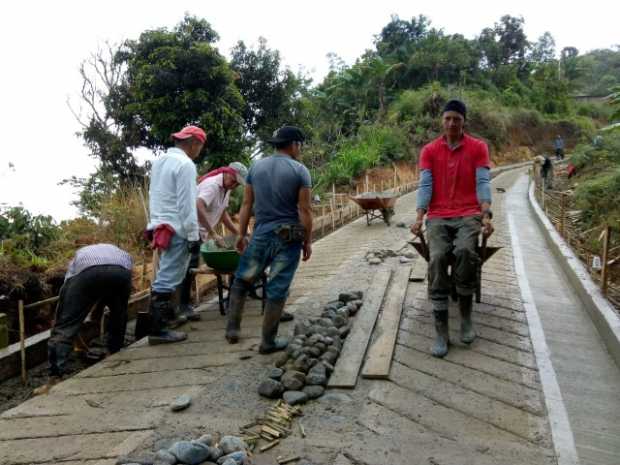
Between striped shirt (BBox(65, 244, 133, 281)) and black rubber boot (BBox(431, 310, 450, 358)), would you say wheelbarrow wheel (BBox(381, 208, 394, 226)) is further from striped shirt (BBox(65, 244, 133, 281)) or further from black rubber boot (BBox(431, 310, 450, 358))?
striped shirt (BBox(65, 244, 133, 281))

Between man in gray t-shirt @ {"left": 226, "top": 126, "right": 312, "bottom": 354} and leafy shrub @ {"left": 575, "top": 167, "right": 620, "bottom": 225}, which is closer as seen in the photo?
man in gray t-shirt @ {"left": 226, "top": 126, "right": 312, "bottom": 354}

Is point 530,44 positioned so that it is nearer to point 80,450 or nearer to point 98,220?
point 98,220

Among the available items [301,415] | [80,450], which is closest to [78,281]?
[80,450]

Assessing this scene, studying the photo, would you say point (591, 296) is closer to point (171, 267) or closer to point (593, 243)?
point (593, 243)

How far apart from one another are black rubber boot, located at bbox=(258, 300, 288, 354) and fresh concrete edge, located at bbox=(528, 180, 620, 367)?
2553 millimetres

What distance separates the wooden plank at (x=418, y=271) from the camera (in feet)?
19.9

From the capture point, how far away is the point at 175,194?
4371 mm

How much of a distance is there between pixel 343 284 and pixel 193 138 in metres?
2.68

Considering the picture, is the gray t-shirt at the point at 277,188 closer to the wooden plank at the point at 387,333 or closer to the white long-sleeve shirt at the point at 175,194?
the white long-sleeve shirt at the point at 175,194

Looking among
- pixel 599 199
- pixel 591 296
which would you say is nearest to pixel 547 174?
pixel 599 199

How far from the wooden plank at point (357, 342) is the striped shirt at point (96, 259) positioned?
186 centimetres

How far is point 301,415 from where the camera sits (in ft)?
10.0

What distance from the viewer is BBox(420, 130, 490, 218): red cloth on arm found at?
4.15m

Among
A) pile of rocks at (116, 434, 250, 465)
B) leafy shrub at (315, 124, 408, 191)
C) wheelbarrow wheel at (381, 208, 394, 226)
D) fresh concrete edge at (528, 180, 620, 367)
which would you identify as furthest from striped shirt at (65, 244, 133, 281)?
leafy shrub at (315, 124, 408, 191)
